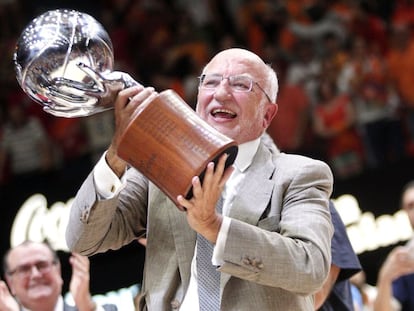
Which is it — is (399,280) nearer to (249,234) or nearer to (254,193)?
(254,193)

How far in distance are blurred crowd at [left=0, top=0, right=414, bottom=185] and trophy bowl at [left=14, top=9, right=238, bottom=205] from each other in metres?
5.35

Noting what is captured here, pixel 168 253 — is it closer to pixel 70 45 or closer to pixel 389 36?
pixel 70 45

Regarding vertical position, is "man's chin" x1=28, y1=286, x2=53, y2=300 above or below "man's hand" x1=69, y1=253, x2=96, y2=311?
below

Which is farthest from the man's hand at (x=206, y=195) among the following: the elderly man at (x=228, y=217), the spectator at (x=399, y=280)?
the spectator at (x=399, y=280)

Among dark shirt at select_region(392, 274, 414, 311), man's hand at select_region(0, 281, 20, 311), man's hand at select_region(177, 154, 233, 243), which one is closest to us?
man's hand at select_region(177, 154, 233, 243)

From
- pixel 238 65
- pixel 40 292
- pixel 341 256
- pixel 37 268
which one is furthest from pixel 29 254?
pixel 238 65

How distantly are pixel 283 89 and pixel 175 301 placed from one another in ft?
21.0

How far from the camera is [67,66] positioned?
275cm

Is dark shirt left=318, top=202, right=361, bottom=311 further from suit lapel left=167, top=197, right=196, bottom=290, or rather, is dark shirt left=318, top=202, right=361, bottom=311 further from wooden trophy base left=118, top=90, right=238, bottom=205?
wooden trophy base left=118, top=90, right=238, bottom=205

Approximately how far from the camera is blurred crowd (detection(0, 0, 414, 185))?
864 centimetres

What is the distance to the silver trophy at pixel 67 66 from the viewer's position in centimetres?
274

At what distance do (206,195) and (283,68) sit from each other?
732 cm

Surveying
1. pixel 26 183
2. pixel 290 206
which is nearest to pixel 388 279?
pixel 290 206

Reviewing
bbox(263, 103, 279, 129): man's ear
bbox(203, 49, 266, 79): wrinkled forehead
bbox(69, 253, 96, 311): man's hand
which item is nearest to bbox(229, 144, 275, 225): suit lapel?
bbox(263, 103, 279, 129): man's ear
